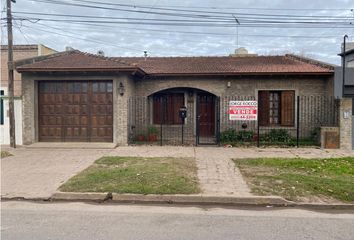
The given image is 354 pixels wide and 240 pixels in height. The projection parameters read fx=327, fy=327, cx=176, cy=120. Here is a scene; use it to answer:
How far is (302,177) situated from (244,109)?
6.05 m

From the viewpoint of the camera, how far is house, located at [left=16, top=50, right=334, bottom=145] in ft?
45.3

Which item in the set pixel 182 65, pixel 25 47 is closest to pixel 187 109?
pixel 182 65

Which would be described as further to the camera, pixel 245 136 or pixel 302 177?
pixel 245 136

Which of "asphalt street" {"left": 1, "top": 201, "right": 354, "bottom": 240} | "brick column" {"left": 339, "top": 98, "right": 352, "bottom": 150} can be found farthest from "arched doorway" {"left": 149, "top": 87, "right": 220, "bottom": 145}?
"asphalt street" {"left": 1, "top": 201, "right": 354, "bottom": 240}

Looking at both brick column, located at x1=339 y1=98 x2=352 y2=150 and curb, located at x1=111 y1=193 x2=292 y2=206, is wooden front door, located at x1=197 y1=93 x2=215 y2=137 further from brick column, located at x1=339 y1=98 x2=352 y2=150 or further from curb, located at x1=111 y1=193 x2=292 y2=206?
curb, located at x1=111 y1=193 x2=292 y2=206

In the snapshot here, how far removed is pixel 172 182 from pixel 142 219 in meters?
2.05

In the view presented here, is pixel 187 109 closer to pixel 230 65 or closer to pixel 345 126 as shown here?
pixel 230 65

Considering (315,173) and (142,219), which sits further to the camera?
(315,173)

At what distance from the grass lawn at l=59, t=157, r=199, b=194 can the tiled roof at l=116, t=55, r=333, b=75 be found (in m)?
6.94

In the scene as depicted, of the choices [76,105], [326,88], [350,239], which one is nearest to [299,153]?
[326,88]

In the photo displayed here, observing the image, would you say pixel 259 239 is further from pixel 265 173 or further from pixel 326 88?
pixel 326 88

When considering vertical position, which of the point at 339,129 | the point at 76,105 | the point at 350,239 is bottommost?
the point at 350,239

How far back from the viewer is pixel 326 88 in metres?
15.7

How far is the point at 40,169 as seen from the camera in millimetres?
9297
